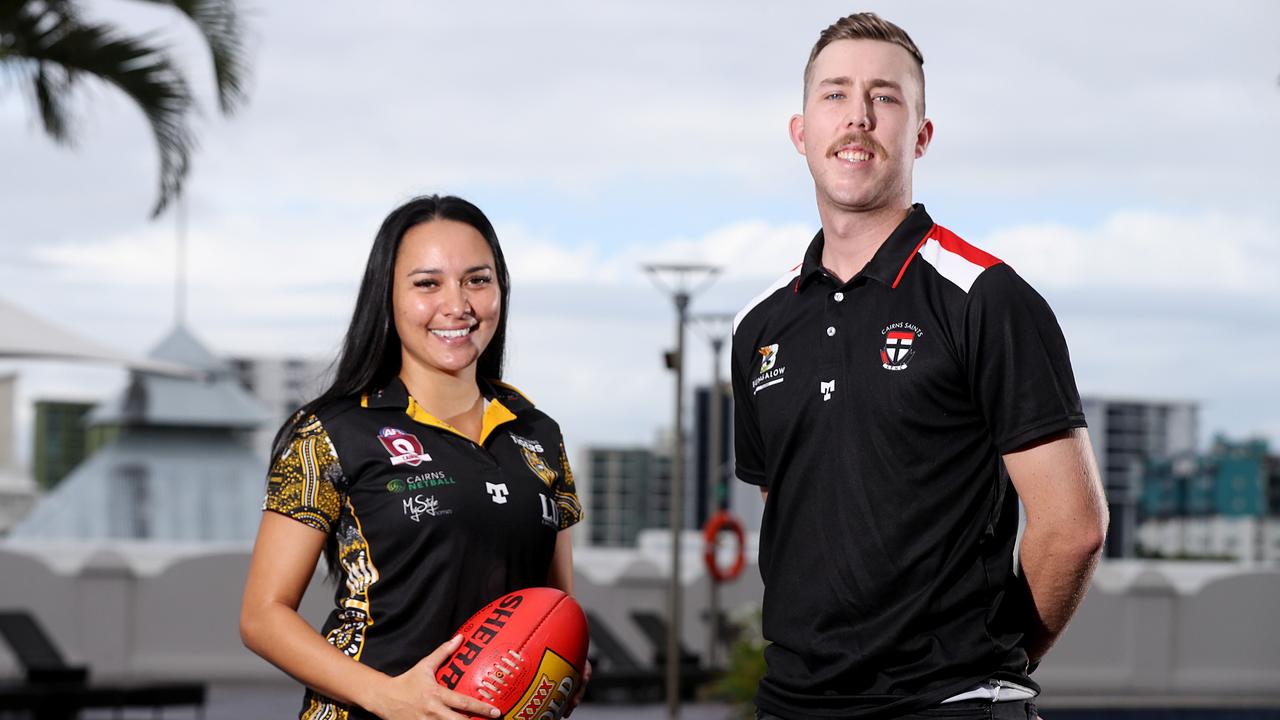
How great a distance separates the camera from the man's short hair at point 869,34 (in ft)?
9.62

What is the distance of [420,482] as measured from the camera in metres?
3.12

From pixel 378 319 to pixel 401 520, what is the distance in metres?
0.44

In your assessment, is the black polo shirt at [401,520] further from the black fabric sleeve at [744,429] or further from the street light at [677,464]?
the street light at [677,464]

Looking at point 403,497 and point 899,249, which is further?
point 403,497

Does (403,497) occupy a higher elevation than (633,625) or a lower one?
higher

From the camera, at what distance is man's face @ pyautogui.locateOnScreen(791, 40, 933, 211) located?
2891 millimetres

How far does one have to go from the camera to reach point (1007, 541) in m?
2.78

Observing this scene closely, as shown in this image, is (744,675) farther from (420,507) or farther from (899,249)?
(899,249)

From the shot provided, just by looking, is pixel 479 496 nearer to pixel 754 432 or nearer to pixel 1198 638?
pixel 754 432

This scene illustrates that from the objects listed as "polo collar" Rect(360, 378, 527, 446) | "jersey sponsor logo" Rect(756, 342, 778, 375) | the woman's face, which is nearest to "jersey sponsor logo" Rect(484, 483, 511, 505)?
"polo collar" Rect(360, 378, 527, 446)

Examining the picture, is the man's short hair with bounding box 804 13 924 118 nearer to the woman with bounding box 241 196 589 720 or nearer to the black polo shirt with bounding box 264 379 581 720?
the woman with bounding box 241 196 589 720

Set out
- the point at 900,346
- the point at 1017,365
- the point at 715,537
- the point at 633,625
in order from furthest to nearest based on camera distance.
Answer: the point at 633,625 < the point at 715,537 < the point at 900,346 < the point at 1017,365

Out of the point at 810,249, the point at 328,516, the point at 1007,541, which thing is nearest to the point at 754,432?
the point at 810,249

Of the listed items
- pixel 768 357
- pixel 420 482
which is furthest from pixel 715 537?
pixel 768 357
